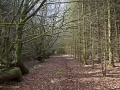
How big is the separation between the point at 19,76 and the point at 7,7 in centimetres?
444

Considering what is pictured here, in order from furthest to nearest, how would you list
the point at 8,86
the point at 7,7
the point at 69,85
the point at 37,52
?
the point at 37,52, the point at 7,7, the point at 69,85, the point at 8,86

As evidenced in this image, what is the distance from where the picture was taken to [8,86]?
731cm

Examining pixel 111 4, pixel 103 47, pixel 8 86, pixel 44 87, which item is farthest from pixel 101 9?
pixel 8 86

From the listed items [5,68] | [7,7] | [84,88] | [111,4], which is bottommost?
[84,88]

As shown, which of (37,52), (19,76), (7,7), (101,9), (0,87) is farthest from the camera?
(37,52)

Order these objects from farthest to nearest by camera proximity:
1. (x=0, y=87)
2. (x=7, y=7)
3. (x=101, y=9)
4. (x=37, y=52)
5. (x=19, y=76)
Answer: (x=37, y=52)
(x=101, y=9)
(x=7, y=7)
(x=19, y=76)
(x=0, y=87)

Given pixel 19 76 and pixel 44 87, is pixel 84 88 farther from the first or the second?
pixel 19 76

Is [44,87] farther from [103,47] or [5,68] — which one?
[103,47]

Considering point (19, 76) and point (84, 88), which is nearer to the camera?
point (84, 88)

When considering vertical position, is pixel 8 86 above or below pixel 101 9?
below

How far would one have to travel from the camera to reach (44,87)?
7.55m

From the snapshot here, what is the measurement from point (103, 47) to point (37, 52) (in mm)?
12581

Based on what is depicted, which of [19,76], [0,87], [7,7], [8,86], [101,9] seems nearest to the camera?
[0,87]

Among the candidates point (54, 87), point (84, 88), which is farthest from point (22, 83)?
point (84, 88)
